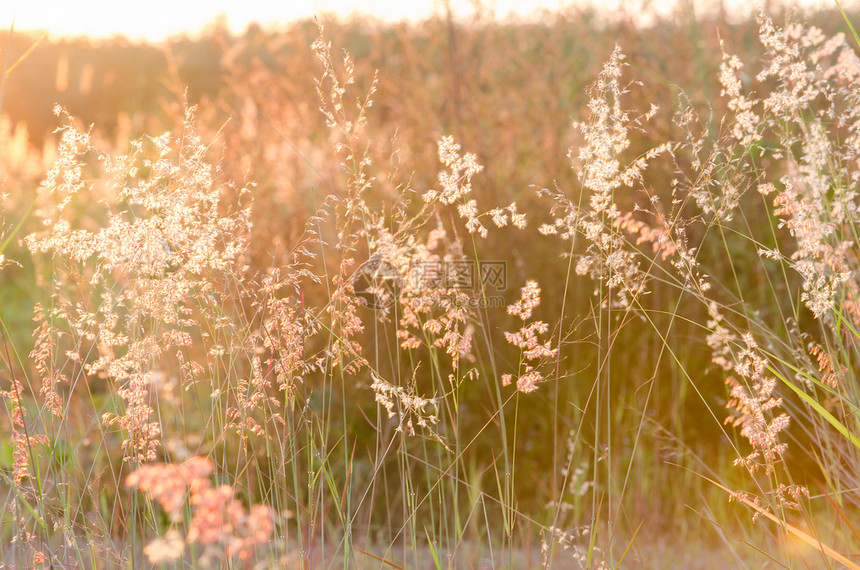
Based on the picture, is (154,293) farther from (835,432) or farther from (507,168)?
(507,168)

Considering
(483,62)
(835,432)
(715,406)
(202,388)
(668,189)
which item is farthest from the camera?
(483,62)

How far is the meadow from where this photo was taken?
1.47m

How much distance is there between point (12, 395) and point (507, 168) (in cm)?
236

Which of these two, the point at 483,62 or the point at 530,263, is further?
the point at 483,62

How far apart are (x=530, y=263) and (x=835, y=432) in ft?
4.09

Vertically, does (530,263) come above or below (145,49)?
below

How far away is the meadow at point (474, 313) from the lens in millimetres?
1467

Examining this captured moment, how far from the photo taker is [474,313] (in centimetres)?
192

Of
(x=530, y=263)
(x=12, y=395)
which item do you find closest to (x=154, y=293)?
(x=12, y=395)

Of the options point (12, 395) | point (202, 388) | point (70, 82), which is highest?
point (70, 82)

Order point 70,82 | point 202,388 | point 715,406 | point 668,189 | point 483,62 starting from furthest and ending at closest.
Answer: point 70,82
point 483,62
point 202,388
point 668,189
point 715,406

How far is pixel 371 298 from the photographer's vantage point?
2.94 metres

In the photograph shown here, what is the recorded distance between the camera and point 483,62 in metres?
3.66

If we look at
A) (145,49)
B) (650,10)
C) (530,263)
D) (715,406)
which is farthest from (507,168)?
(145,49)
